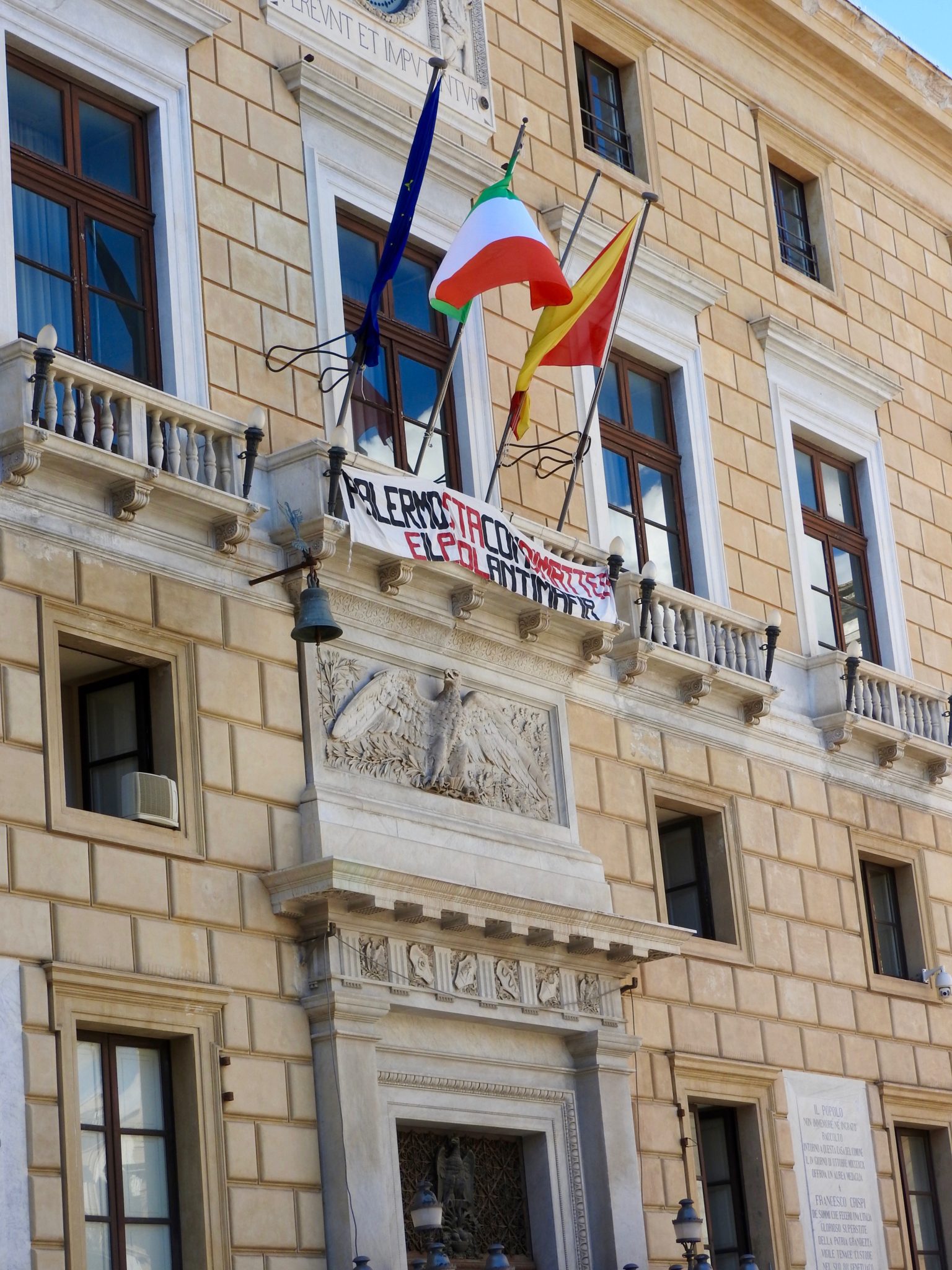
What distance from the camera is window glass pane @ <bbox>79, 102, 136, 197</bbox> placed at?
1831cm

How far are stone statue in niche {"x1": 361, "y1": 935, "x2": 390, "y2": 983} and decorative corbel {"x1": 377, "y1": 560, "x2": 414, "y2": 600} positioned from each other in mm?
2948

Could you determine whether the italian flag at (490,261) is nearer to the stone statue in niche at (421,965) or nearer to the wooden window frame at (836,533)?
the stone statue in niche at (421,965)

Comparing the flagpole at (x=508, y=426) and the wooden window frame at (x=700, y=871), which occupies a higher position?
the flagpole at (x=508, y=426)

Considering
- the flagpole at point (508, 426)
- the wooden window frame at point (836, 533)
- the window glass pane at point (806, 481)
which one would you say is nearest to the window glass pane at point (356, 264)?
the flagpole at point (508, 426)

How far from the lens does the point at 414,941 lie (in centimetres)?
1789

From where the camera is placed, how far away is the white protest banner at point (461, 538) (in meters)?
18.3

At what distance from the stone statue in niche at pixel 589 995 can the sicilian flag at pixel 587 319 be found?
193 inches

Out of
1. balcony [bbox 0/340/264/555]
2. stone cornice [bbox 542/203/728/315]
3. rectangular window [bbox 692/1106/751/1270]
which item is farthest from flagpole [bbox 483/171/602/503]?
rectangular window [bbox 692/1106/751/1270]

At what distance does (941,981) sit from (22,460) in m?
13.0

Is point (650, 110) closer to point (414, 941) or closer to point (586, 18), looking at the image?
point (586, 18)

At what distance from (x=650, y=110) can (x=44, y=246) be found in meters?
9.71

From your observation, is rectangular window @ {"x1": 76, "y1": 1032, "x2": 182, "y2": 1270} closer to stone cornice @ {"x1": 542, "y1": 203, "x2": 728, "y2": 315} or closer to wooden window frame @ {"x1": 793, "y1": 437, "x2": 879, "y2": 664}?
stone cornice @ {"x1": 542, "y1": 203, "x2": 728, "y2": 315}

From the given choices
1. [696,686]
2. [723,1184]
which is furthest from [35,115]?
[723,1184]

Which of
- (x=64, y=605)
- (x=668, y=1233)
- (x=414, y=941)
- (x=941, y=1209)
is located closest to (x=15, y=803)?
(x=64, y=605)
